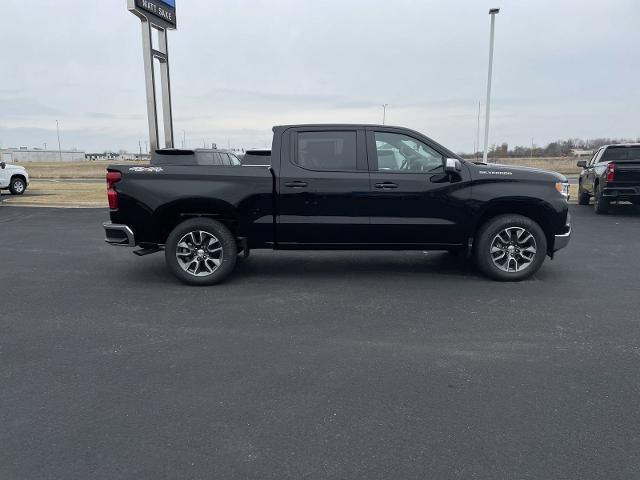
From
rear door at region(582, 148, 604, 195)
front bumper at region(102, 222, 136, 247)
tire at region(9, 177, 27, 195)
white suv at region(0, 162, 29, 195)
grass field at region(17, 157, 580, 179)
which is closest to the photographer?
front bumper at region(102, 222, 136, 247)

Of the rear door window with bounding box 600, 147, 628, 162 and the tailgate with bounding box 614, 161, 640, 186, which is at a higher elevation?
the rear door window with bounding box 600, 147, 628, 162

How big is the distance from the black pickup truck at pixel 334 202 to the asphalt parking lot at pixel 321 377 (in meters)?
0.53

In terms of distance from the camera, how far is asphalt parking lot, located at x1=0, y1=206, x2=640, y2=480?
270 cm

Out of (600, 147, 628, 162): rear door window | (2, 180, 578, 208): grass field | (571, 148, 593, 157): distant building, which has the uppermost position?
(571, 148, 593, 157): distant building

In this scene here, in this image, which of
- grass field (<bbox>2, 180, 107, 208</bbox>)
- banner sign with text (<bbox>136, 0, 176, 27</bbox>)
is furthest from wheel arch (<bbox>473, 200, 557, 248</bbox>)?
banner sign with text (<bbox>136, 0, 176, 27</bbox>)

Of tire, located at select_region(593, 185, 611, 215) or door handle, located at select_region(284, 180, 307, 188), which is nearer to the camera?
door handle, located at select_region(284, 180, 307, 188)

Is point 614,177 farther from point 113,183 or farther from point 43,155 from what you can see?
point 43,155

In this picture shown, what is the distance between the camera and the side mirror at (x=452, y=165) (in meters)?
5.93

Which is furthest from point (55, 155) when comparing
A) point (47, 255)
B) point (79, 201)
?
point (47, 255)

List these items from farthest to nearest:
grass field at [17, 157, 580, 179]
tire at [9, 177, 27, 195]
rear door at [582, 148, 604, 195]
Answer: grass field at [17, 157, 580, 179]
tire at [9, 177, 27, 195]
rear door at [582, 148, 604, 195]

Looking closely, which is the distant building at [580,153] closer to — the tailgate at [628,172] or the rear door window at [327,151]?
the tailgate at [628,172]

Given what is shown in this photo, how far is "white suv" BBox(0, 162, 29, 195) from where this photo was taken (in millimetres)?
17672

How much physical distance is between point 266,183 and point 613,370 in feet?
13.5

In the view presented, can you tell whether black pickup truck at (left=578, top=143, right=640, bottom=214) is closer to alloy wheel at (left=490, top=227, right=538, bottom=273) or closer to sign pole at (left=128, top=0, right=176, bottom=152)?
alloy wheel at (left=490, top=227, right=538, bottom=273)
